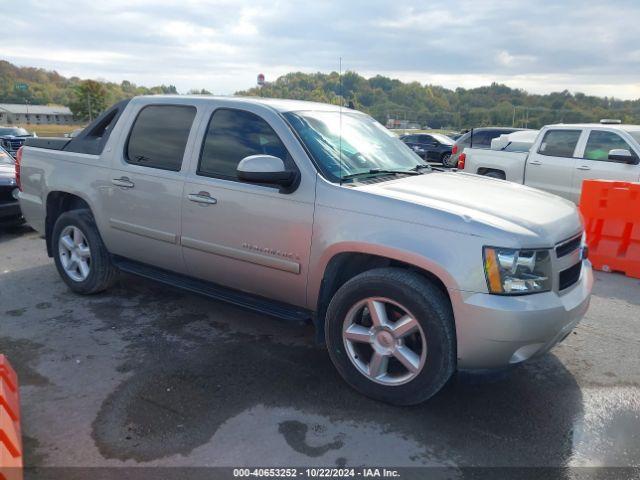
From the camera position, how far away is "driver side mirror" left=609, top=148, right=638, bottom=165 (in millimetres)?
7789

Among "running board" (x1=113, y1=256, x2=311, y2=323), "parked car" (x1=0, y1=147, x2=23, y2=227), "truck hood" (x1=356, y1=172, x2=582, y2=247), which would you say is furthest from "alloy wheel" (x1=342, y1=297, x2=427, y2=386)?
"parked car" (x1=0, y1=147, x2=23, y2=227)

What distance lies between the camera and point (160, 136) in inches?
174

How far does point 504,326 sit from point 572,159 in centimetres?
664

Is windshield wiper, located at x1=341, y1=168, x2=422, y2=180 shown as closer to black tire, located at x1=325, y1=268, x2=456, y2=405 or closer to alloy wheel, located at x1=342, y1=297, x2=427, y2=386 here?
black tire, located at x1=325, y1=268, x2=456, y2=405

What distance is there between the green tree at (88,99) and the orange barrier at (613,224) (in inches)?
3847

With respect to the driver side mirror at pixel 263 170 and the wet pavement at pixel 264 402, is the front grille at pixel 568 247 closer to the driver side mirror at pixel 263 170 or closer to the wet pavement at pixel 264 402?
the wet pavement at pixel 264 402

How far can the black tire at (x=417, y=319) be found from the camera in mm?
2979

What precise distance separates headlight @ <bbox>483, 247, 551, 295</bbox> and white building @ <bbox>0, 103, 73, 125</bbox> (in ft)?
308

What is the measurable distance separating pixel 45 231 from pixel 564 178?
7488 mm

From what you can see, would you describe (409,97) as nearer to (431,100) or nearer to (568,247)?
(431,100)

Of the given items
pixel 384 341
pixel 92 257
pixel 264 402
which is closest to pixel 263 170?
pixel 384 341

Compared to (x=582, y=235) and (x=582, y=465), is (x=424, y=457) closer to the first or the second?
(x=582, y=465)

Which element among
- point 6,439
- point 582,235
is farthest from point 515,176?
point 6,439

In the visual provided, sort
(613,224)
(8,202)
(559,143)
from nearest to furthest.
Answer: (613,224) → (8,202) → (559,143)
